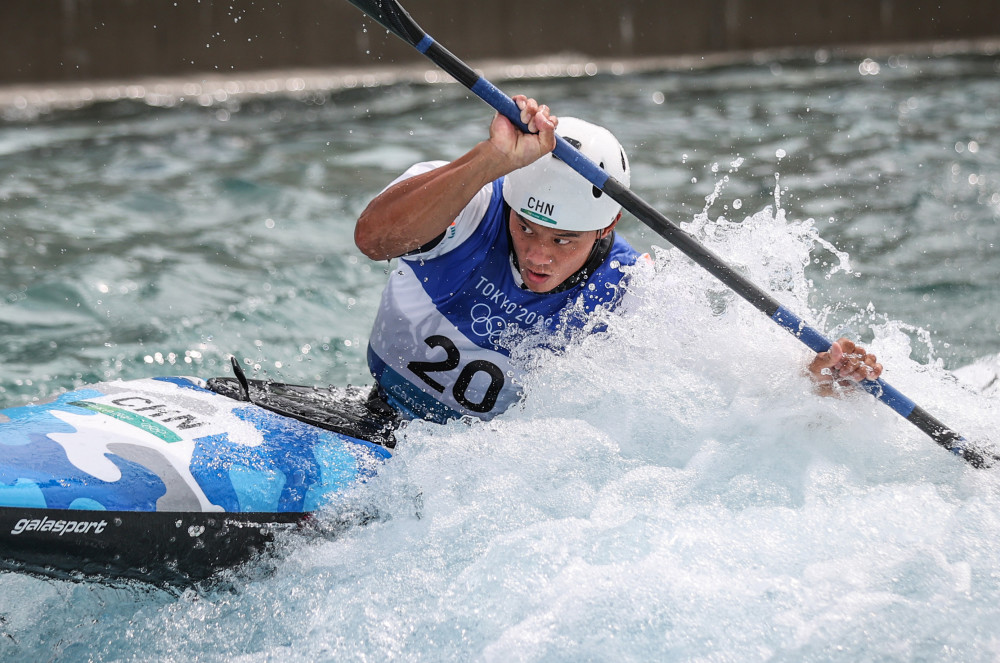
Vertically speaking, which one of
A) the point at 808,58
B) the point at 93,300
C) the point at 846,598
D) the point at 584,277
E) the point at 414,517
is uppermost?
the point at 808,58

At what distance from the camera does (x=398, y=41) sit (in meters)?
11.8

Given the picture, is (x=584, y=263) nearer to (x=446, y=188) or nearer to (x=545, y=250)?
(x=545, y=250)

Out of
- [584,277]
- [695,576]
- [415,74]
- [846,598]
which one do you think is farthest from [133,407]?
[415,74]

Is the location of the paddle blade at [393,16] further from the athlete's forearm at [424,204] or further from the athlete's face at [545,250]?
the athlete's face at [545,250]

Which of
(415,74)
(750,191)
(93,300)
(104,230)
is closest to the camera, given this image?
(93,300)

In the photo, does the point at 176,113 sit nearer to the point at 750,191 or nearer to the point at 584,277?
the point at 750,191

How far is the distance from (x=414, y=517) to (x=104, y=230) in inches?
→ 186

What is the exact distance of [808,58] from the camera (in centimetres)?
1329

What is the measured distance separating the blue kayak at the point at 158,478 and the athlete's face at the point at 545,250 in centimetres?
76

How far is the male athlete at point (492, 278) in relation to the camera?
321cm

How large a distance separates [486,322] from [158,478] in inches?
46.9

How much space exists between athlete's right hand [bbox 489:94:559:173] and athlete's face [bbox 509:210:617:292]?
1.23ft

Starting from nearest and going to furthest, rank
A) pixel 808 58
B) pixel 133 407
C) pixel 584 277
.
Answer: pixel 133 407
pixel 584 277
pixel 808 58

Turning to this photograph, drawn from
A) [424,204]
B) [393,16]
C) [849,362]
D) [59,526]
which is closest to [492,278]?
[424,204]
